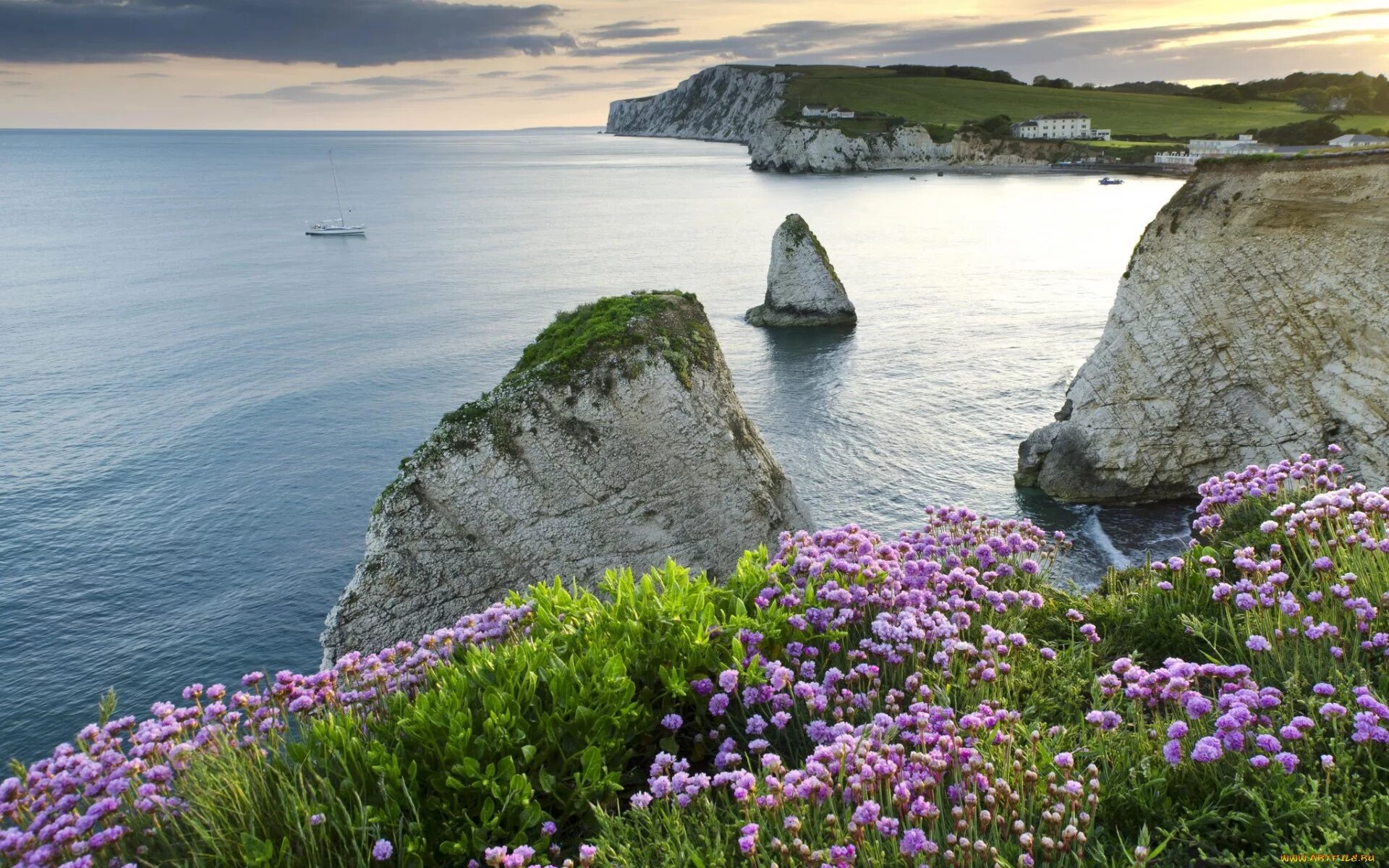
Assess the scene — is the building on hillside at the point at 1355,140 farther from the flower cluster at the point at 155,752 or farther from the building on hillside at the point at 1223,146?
the flower cluster at the point at 155,752

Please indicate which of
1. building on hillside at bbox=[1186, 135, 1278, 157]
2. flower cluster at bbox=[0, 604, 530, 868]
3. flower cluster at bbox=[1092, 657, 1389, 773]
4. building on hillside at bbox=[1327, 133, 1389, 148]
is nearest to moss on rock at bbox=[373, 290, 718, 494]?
flower cluster at bbox=[0, 604, 530, 868]

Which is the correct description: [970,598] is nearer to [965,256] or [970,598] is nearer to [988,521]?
[988,521]

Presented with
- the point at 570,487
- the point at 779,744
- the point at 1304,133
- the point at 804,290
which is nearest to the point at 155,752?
the point at 779,744

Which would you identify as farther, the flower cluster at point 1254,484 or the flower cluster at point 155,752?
the flower cluster at point 1254,484

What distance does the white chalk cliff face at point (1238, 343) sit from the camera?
2625cm

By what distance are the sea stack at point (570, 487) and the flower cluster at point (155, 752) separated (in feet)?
37.5

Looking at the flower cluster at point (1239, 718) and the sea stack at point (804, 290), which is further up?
the flower cluster at point (1239, 718)

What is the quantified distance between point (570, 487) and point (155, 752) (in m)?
13.5

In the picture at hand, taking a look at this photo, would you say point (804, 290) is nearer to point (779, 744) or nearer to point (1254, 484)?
point (1254, 484)

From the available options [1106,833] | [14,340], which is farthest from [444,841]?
[14,340]

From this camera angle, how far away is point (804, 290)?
62.8 metres

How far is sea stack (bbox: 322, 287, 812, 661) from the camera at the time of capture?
19391mm

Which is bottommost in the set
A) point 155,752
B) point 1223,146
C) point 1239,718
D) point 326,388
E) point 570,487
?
point 326,388

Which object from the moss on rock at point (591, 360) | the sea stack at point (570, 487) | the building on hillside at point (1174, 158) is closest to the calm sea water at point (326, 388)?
the sea stack at point (570, 487)
